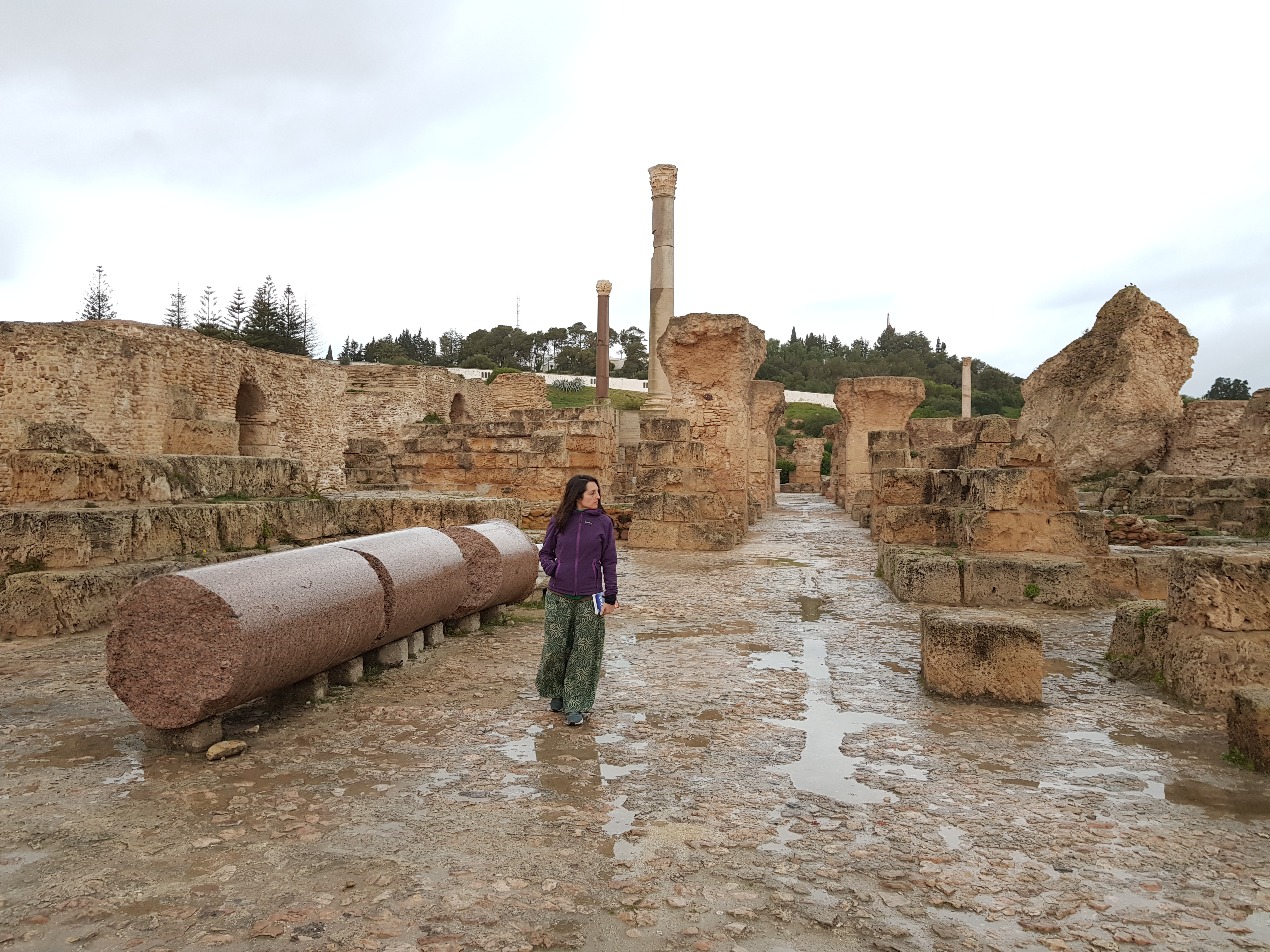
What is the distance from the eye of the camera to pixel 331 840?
9.54 ft

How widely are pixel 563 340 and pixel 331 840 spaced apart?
7015 centimetres

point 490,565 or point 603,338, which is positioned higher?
point 603,338

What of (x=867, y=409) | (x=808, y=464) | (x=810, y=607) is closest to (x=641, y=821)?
(x=810, y=607)

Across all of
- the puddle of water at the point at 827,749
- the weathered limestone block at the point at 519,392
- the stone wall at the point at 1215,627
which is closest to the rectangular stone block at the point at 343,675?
the puddle of water at the point at 827,749

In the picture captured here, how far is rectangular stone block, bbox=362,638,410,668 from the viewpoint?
17.1 feet

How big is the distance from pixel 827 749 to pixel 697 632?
267 centimetres

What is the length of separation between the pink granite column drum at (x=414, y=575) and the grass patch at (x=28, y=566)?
2769 mm

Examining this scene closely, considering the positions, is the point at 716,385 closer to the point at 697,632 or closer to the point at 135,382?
the point at 697,632

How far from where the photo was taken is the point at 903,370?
65.4 meters

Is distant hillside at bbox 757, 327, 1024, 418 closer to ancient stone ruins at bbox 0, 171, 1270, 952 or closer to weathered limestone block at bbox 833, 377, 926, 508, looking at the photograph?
weathered limestone block at bbox 833, 377, 926, 508

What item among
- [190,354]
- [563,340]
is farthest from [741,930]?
[563,340]

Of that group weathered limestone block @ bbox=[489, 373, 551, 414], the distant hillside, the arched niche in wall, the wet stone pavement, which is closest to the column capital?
weathered limestone block @ bbox=[489, 373, 551, 414]

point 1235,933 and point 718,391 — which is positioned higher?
point 718,391

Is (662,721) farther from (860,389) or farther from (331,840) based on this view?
(860,389)
